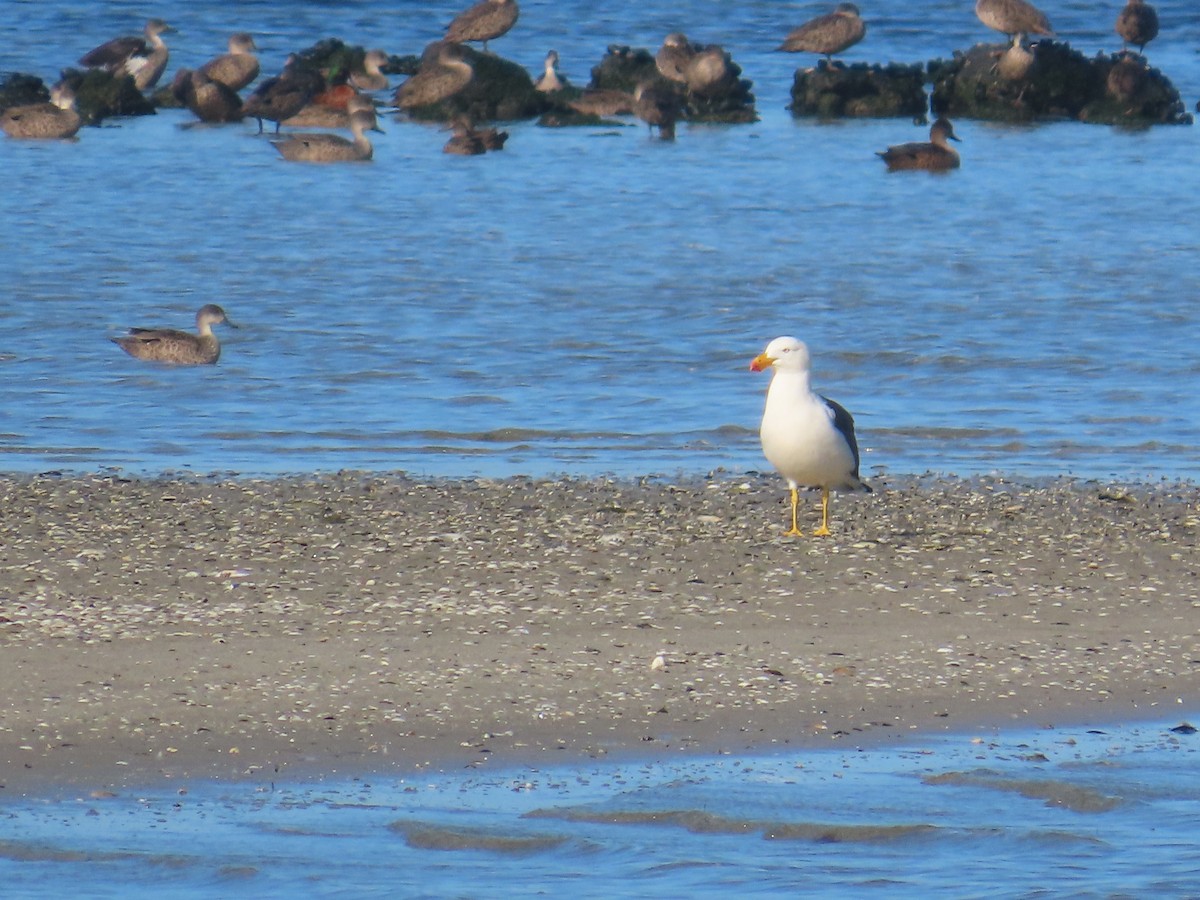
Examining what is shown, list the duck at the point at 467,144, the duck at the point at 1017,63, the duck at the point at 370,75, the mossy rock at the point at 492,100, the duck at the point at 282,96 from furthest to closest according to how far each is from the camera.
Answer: the duck at the point at 370,75
the duck at the point at 1017,63
the mossy rock at the point at 492,100
the duck at the point at 282,96
the duck at the point at 467,144

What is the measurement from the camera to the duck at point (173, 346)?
42.7 ft

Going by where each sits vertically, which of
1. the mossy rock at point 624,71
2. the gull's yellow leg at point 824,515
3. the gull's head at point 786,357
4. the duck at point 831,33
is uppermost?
the duck at point 831,33

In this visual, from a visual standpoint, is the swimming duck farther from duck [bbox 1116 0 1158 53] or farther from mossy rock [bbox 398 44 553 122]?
mossy rock [bbox 398 44 553 122]

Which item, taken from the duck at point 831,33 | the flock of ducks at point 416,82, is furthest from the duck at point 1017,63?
the duck at point 831,33

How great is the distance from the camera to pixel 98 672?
595 centimetres

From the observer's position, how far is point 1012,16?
31.0m

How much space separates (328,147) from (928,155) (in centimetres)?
713

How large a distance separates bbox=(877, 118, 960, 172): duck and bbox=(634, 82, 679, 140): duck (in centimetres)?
450

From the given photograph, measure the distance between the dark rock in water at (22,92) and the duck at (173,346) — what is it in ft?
58.6

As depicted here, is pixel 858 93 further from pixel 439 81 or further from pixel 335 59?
pixel 335 59

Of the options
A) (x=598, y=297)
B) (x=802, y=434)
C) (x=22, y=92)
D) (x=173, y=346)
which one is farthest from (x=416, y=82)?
(x=802, y=434)

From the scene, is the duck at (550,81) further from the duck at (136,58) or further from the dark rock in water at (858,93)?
the duck at (136,58)

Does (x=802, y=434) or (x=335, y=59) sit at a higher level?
(x=335, y=59)

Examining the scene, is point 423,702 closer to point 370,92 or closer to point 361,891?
point 361,891
